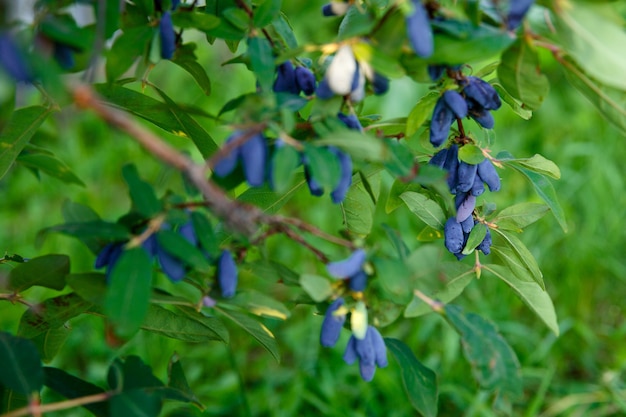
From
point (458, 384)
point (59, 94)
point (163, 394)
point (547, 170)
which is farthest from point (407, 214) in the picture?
point (59, 94)

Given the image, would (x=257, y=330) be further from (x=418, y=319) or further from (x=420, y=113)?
(x=418, y=319)

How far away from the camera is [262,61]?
0.81 metres

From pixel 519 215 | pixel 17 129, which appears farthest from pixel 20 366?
pixel 519 215

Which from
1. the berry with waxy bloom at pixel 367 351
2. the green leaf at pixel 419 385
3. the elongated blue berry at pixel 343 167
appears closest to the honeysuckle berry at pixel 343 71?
the elongated blue berry at pixel 343 167

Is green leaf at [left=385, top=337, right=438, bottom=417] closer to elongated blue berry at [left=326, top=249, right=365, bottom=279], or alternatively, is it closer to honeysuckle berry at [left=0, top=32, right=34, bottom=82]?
elongated blue berry at [left=326, top=249, right=365, bottom=279]

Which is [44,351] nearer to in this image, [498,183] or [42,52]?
[42,52]

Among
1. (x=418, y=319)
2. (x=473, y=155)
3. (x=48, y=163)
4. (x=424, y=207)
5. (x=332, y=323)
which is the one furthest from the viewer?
(x=418, y=319)

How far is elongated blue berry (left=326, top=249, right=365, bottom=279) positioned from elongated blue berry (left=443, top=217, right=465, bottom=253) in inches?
10.7

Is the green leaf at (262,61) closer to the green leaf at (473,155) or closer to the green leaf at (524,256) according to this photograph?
the green leaf at (473,155)

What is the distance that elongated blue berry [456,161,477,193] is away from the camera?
942mm

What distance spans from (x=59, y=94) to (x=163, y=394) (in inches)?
15.2

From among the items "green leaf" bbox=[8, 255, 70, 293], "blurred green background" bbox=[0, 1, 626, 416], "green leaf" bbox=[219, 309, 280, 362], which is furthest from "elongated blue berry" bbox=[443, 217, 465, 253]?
"blurred green background" bbox=[0, 1, 626, 416]

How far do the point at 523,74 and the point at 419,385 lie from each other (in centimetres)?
39

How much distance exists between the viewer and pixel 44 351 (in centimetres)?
110
